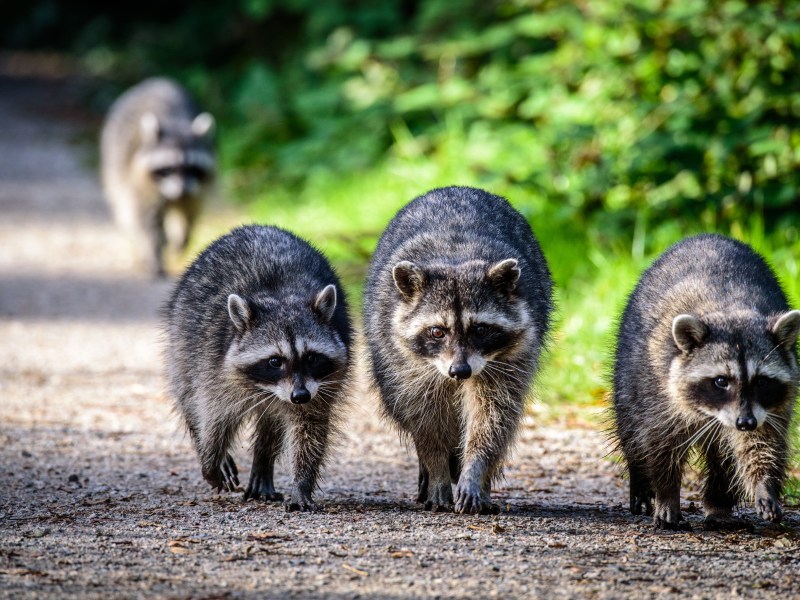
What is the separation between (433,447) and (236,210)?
25.8 ft

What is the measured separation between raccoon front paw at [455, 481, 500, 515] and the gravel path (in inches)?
2.5

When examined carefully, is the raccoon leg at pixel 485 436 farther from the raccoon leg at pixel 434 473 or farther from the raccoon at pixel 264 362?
the raccoon at pixel 264 362

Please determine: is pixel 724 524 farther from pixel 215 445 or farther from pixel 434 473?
pixel 215 445

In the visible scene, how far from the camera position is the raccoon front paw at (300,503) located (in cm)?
450

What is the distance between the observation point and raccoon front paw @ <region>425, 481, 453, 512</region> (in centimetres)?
463

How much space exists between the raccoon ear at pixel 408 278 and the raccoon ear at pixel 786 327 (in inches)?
52.0

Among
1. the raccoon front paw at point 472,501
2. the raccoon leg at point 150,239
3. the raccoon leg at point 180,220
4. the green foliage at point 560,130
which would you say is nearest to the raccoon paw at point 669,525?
the raccoon front paw at point 472,501

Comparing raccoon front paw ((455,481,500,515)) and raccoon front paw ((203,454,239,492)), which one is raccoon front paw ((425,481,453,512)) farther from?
raccoon front paw ((203,454,239,492))

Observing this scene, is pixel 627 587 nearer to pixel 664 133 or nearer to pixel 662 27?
pixel 664 133

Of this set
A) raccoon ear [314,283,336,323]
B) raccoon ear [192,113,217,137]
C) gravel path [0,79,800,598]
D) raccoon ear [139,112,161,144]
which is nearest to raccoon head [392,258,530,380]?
raccoon ear [314,283,336,323]

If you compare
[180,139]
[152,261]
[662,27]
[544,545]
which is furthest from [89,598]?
[180,139]

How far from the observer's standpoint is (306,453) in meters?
4.74

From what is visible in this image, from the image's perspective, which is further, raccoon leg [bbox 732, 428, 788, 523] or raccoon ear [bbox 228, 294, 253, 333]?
raccoon ear [bbox 228, 294, 253, 333]

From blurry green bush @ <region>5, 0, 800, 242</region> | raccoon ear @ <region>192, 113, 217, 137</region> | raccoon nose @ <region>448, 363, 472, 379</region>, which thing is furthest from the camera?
raccoon ear @ <region>192, 113, 217, 137</region>
